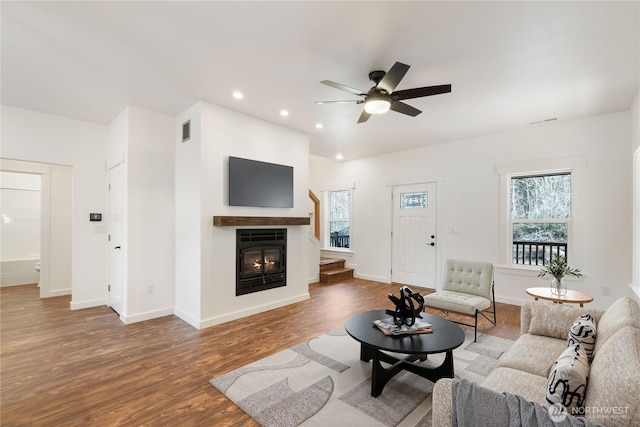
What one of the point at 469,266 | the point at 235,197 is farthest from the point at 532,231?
the point at 235,197

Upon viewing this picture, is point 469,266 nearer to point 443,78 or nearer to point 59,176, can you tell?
point 443,78

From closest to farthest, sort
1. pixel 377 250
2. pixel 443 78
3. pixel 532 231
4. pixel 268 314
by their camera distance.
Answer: pixel 443 78
pixel 268 314
pixel 532 231
pixel 377 250

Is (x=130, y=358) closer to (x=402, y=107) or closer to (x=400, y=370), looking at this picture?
(x=400, y=370)

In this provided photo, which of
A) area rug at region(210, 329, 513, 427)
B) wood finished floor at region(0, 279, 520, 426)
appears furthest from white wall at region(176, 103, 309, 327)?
area rug at region(210, 329, 513, 427)

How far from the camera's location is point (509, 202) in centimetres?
489

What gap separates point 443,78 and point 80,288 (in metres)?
5.71

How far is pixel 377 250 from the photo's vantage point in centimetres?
657

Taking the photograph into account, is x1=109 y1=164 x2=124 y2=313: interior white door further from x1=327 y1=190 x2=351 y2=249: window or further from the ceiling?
x1=327 y1=190 x2=351 y2=249: window

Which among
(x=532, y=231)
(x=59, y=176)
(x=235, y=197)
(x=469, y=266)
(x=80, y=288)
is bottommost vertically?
(x=80, y=288)

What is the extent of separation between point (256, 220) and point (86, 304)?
118 inches

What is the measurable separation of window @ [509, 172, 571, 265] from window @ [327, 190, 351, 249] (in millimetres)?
3456

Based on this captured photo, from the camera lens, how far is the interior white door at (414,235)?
576 centimetres

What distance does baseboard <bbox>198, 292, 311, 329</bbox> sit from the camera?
146 inches

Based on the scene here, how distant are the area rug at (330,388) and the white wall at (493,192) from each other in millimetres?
2282
